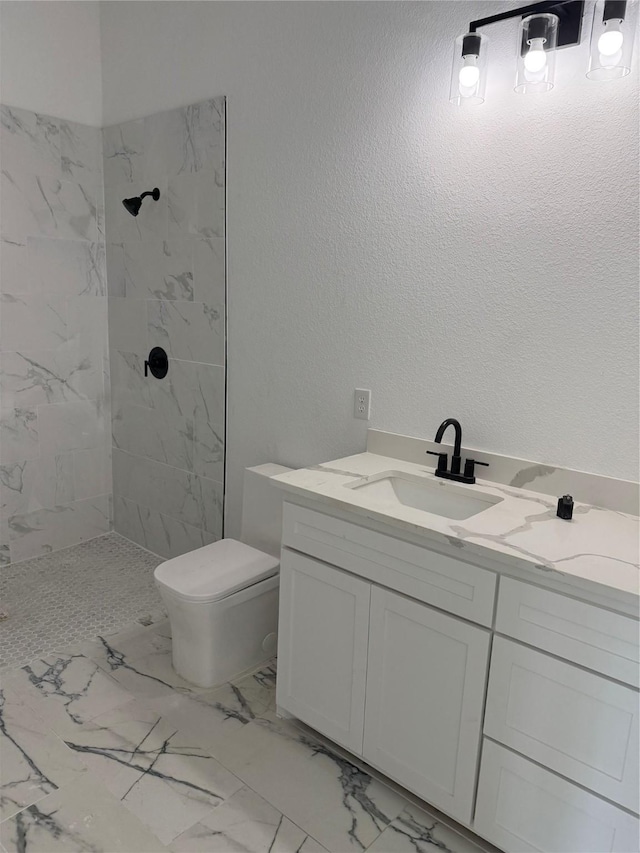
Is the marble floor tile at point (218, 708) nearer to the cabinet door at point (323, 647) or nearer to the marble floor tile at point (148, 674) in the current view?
the marble floor tile at point (148, 674)

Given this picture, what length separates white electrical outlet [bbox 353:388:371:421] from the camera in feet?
7.86

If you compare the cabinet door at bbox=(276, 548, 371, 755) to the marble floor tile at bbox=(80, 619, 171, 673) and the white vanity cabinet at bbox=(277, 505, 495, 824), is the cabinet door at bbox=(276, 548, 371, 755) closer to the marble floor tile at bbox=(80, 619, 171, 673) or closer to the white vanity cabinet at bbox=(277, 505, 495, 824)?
A: the white vanity cabinet at bbox=(277, 505, 495, 824)

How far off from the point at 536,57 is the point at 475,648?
157cm

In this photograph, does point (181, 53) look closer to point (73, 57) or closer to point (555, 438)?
point (73, 57)

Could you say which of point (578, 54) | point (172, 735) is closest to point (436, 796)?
point (172, 735)

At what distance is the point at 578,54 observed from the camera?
5.79 ft

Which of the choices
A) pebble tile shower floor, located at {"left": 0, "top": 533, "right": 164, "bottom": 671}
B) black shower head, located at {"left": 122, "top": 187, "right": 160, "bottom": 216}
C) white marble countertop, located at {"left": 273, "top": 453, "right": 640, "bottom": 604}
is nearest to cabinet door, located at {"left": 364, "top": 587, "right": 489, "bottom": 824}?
white marble countertop, located at {"left": 273, "top": 453, "right": 640, "bottom": 604}

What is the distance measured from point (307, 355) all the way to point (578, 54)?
132cm

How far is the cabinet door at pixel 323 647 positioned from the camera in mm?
1866

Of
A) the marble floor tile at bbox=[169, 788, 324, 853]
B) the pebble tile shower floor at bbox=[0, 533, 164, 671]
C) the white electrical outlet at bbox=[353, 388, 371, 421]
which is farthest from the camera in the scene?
the pebble tile shower floor at bbox=[0, 533, 164, 671]

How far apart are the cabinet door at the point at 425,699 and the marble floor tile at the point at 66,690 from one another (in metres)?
0.96

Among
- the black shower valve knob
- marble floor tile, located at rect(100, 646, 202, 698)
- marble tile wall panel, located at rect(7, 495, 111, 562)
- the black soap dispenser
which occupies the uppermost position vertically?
the black shower valve knob

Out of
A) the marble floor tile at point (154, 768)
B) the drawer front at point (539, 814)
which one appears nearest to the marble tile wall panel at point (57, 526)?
the marble floor tile at point (154, 768)

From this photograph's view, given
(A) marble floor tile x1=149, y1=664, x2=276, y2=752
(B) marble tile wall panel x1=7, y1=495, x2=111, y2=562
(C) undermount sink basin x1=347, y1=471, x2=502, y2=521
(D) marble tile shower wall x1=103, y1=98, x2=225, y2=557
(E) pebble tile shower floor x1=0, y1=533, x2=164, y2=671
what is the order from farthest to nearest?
(B) marble tile wall panel x1=7, y1=495, x2=111, y2=562 < (D) marble tile shower wall x1=103, y1=98, x2=225, y2=557 < (E) pebble tile shower floor x1=0, y1=533, x2=164, y2=671 < (A) marble floor tile x1=149, y1=664, x2=276, y2=752 < (C) undermount sink basin x1=347, y1=471, x2=502, y2=521
